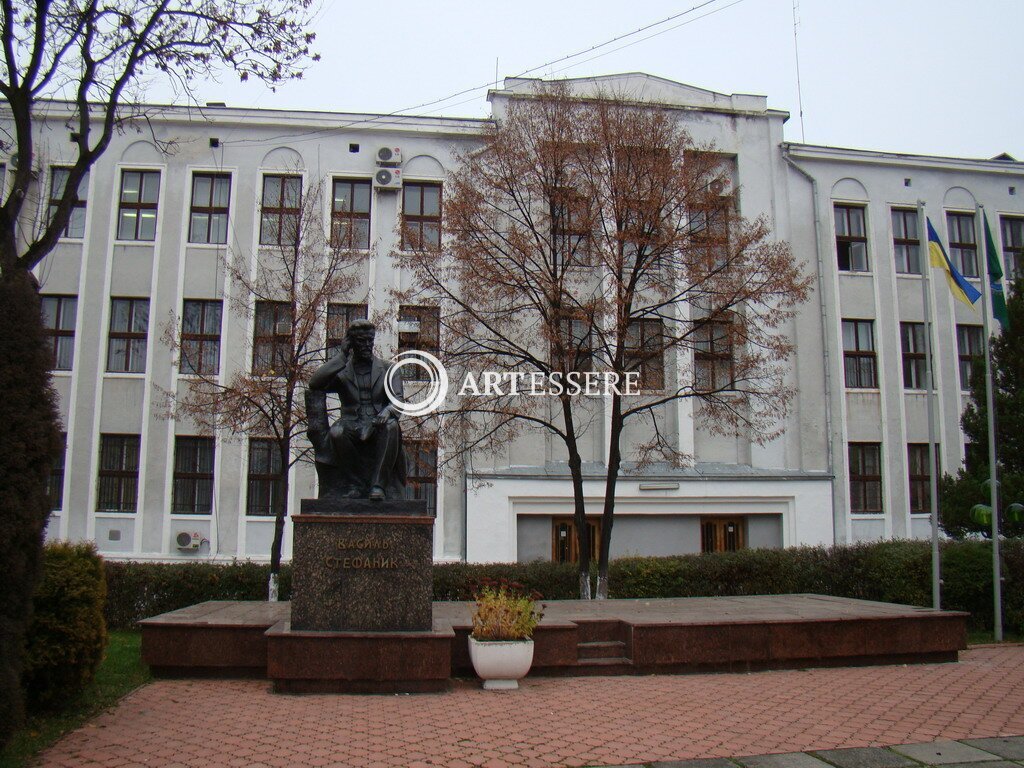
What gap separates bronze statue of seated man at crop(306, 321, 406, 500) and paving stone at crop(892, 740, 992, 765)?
5.28m

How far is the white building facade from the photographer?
20.0m

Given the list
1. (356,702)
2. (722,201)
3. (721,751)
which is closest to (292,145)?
(722,201)

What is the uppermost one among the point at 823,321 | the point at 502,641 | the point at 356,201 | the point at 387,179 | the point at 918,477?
the point at 387,179

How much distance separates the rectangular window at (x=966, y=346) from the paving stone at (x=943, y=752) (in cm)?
1891

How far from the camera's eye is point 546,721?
7.12 m

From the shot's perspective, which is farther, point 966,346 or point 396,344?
point 966,346

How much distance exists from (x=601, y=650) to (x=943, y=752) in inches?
150

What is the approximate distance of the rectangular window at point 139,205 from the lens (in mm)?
21062

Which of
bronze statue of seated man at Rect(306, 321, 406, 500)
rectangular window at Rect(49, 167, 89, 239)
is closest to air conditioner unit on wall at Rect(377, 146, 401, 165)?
rectangular window at Rect(49, 167, 89, 239)

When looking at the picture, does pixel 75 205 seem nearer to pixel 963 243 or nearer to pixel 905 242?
pixel 905 242

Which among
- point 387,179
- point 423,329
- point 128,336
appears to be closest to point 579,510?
point 423,329

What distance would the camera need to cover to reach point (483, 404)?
1533 cm

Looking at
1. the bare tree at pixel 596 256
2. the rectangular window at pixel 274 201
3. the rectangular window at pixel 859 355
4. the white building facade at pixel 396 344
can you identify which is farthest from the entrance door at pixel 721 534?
the rectangular window at pixel 274 201

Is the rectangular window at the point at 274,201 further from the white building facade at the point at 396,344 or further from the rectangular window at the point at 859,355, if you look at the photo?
the rectangular window at the point at 859,355
